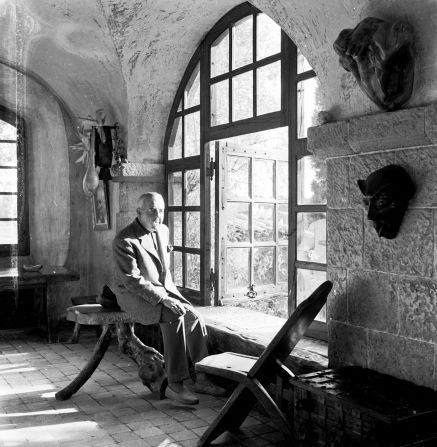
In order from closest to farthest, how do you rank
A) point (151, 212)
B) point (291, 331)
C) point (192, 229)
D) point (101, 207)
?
point (291, 331), point (151, 212), point (192, 229), point (101, 207)

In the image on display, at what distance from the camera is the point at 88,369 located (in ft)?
14.4

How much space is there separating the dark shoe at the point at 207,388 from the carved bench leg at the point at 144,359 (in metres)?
0.28

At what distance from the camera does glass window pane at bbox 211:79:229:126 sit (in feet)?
17.3

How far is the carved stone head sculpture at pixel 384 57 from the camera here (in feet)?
8.76

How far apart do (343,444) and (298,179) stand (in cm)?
190

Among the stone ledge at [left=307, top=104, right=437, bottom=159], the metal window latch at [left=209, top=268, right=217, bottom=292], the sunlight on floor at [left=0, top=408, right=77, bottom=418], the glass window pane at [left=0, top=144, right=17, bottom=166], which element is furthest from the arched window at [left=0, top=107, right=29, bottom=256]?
the stone ledge at [left=307, top=104, right=437, bottom=159]

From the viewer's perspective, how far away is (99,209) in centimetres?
661

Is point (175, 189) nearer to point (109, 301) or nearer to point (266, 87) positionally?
point (266, 87)

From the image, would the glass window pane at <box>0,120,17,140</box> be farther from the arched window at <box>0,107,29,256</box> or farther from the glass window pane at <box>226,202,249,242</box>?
the glass window pane at <box>226,202,249,242</box>

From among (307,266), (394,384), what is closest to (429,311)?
(394,384)

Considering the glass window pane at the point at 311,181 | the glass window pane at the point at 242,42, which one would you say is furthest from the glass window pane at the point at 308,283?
the glass window pane at the point at 242,42

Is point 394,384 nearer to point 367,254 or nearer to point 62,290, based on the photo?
point 367,254

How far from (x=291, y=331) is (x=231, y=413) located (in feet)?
2.02

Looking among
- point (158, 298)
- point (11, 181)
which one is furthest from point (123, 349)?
point (11, 181)
